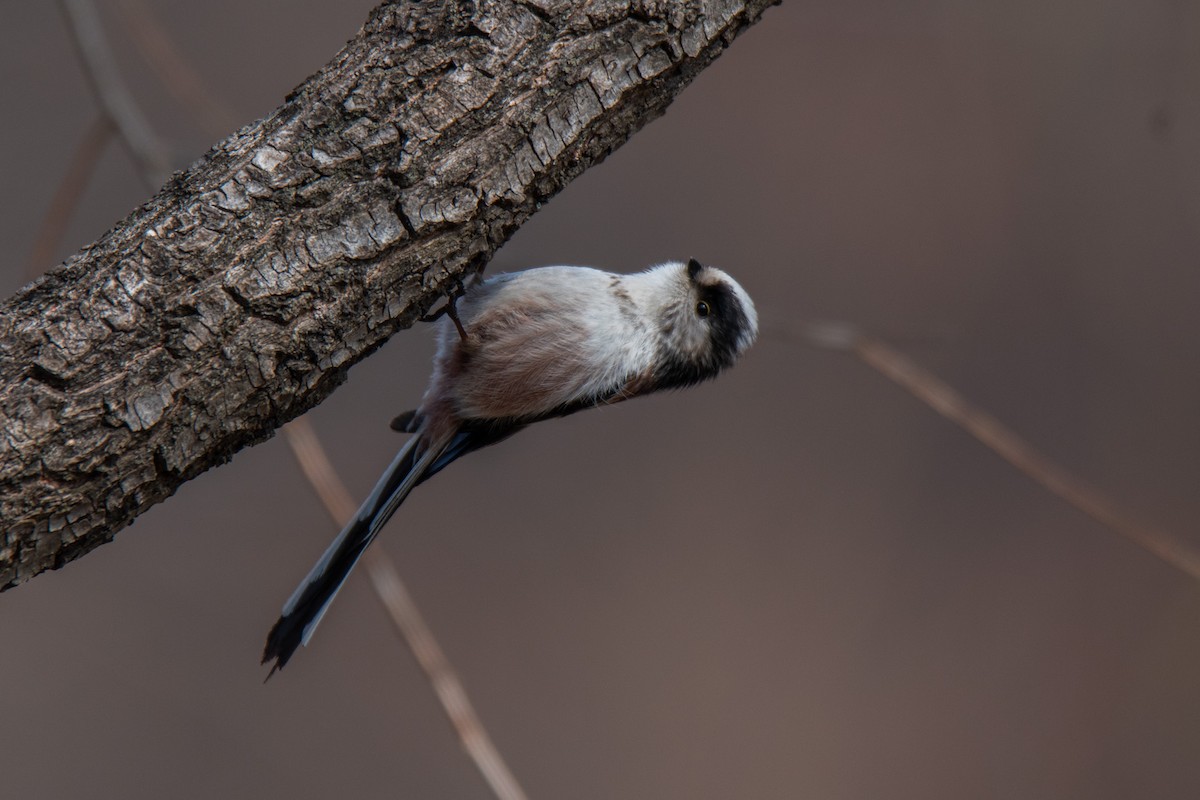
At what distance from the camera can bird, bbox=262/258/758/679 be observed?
204 cm

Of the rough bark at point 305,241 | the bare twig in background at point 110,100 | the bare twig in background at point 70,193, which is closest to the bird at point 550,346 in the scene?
the rough bark at point 305,241

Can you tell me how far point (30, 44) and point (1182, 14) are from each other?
4912mm

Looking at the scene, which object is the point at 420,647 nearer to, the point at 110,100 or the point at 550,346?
the point at 550,346

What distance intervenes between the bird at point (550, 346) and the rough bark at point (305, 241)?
58 cm

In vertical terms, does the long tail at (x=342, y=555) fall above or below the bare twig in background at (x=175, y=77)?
below

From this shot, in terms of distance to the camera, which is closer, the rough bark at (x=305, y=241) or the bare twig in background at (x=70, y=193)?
the rough bark at (x=305, y=241)

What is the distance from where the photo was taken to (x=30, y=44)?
3.66m

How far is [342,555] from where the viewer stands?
5.94 feet

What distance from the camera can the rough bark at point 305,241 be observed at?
46.1 inches

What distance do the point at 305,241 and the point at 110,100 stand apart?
915 millimetres

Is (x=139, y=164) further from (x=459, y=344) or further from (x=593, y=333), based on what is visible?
(x=593, y=333)

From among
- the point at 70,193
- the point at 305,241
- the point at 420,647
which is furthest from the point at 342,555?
the point at 70,193

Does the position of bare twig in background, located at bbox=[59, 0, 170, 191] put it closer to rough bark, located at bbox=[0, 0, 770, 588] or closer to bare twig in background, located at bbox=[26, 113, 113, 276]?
bare twig in background, located at bbox=[26, 113, 113, 276]

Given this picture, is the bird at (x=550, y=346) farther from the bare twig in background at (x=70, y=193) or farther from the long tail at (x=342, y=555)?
the bare twig in background at (x=70, y=193)
